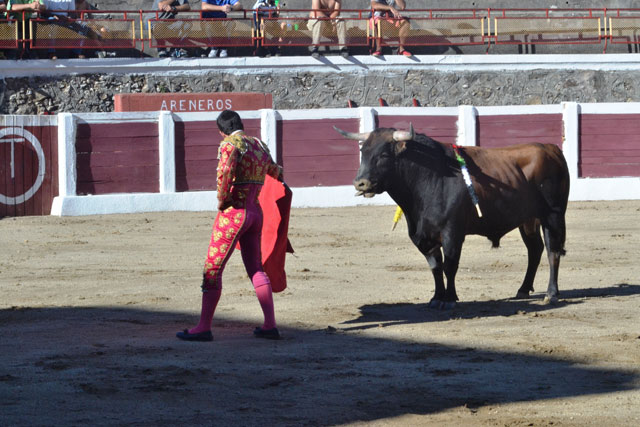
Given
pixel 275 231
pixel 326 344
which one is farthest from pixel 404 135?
pixel 326 344

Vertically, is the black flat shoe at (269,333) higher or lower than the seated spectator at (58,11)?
lower

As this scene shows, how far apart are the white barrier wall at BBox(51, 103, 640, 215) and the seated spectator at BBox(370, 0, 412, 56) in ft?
6.07

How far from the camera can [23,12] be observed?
45.9ft

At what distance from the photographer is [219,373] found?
462 cm

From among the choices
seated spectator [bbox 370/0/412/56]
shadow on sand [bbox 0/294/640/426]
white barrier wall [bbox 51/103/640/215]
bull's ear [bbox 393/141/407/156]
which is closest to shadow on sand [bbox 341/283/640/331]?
shadow on sand [bbox 0/294/640/426]

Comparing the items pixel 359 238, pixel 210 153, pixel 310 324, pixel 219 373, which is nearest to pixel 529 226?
pixel 310 324

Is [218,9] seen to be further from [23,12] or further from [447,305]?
[447,305]

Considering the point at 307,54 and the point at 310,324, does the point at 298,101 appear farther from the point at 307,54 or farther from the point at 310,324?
the point at 310,324

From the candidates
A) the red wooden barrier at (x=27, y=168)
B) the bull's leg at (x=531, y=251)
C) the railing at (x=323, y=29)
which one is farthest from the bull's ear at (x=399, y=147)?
the railing at (x=323, y=29)

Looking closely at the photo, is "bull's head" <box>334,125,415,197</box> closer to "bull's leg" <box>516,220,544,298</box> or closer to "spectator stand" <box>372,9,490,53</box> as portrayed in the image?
"bull's leg" <box>516,220,544,298</box>

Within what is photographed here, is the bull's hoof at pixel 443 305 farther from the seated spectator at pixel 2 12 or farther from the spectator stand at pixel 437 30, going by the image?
the seated spectator at pixel 2 12

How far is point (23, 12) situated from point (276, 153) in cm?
391

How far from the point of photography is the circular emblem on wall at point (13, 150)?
12.7 metres

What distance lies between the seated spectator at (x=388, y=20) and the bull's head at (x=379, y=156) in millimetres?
9294
